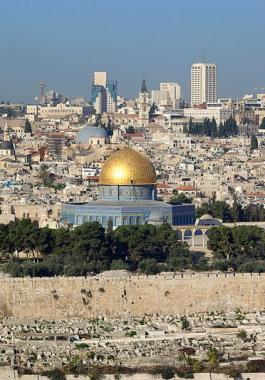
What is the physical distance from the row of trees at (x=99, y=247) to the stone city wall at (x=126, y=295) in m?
3.71

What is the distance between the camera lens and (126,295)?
43.1 m

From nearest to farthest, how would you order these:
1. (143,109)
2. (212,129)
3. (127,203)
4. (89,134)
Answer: (127,203), (89,134), (212,129), (143,109)

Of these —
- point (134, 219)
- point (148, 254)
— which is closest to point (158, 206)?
point (134, 219)

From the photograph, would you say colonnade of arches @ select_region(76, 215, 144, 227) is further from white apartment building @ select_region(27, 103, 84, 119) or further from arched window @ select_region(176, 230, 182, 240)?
white apartment building @ select_region(27, 103, 84, 119)

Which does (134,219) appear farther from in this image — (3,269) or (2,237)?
(3,269)

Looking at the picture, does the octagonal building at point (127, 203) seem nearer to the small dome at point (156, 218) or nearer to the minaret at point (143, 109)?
the small dome at point (156, 218)

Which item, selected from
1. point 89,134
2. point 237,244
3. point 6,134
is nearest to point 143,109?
point 6,134

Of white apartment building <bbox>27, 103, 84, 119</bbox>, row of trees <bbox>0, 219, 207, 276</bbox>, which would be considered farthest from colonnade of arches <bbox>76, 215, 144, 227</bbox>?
white apartment building <bbox>27, 103, 84, 119</bbox>

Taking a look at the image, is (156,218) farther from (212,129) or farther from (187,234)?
(212,129)

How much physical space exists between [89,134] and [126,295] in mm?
71520

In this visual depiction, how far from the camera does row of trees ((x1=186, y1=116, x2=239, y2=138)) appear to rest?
14238 centimetres

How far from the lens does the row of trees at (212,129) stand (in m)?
142

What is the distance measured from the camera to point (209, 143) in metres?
125

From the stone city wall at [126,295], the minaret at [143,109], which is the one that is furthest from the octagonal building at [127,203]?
the minaret at [143,109]
